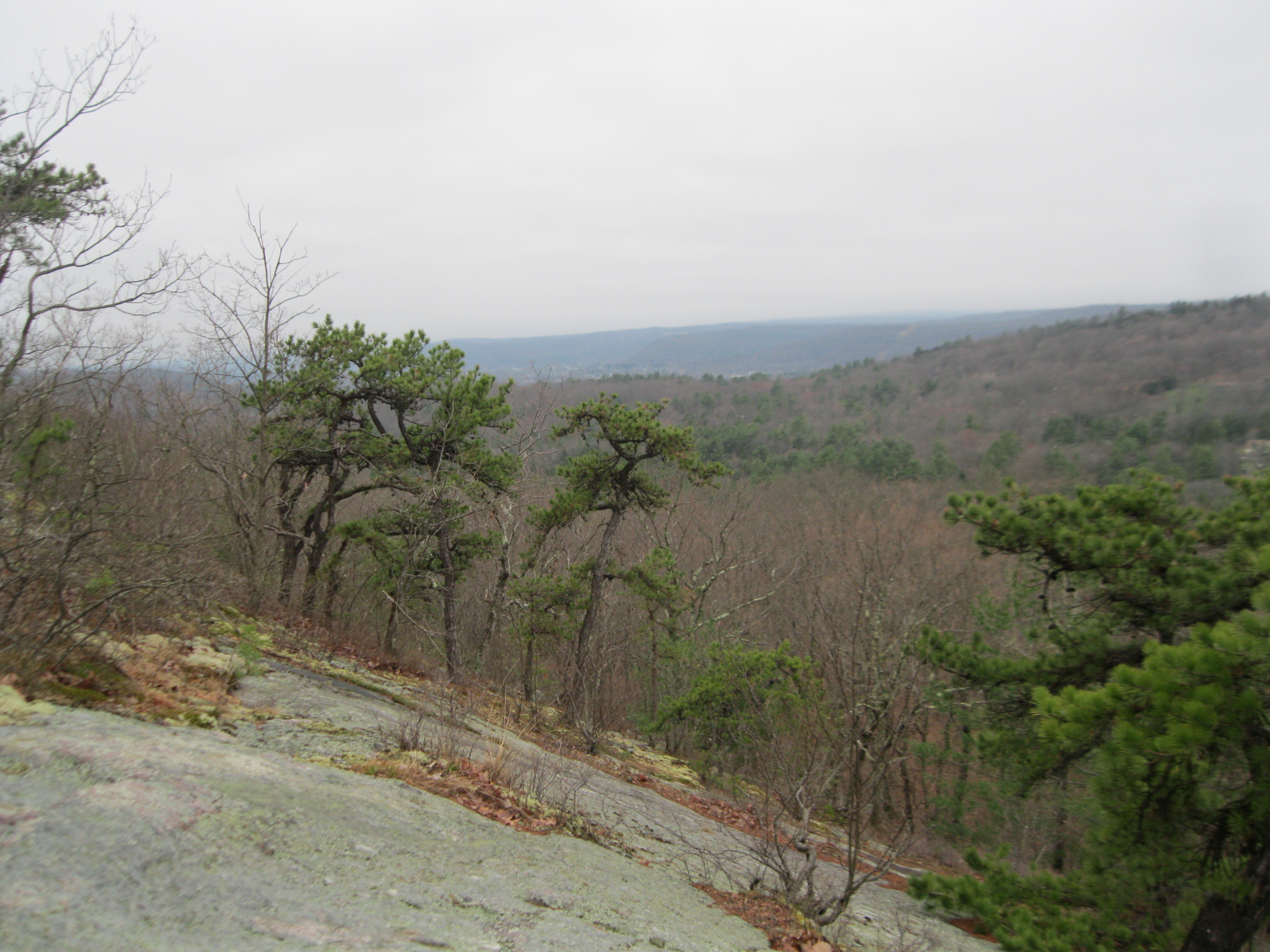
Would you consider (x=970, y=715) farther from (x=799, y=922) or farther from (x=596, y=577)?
(x=596, y=577)

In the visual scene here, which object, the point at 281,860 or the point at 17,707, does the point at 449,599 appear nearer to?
the point at 17,707

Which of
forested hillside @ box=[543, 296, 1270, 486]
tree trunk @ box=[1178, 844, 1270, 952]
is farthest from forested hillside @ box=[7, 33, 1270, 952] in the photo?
forested hillside @ box=[543, 296, 1270, 486]

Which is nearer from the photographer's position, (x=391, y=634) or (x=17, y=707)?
(x=17, y=707)

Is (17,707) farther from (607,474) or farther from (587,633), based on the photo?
(607,474)

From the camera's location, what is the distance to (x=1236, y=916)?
664 cm

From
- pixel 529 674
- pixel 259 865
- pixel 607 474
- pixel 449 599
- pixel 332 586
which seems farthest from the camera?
pixel 607 474

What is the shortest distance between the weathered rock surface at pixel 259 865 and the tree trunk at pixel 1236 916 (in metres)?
4.98

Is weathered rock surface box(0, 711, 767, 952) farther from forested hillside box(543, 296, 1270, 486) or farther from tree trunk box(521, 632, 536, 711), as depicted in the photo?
forested hillside box(543, 296, 1270, 486)

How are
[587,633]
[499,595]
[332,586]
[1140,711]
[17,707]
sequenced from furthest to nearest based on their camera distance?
[499,595] < [332,586] < [587,633] < [1140,711] < [17,707]

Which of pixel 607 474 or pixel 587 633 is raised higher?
pixel 607 474

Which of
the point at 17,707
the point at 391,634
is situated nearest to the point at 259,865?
the point at 17,707

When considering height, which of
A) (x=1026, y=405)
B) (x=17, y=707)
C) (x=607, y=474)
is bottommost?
(x=17, y=707)

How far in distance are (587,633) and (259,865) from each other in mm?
10991

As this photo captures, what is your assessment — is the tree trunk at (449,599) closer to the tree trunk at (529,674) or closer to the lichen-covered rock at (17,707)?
the tree trunk at (529,674)
